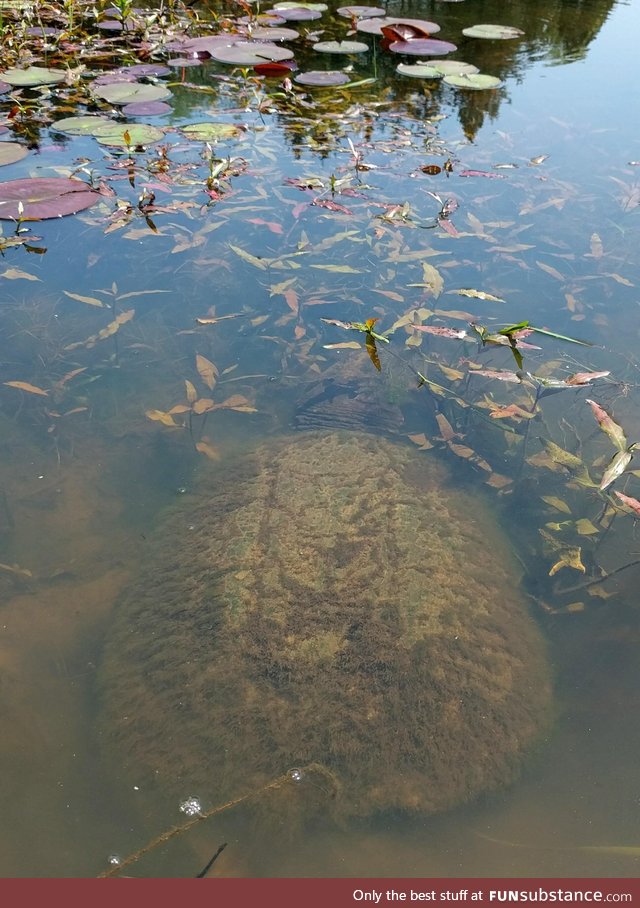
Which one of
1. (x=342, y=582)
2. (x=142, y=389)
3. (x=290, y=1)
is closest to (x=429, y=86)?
(x=290, y=1)

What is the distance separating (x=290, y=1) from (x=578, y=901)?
856 cm

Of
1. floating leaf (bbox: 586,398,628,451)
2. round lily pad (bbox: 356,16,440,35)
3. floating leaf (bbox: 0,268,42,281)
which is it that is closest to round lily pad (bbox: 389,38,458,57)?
round lily pad (bbox: 356,16,440,35)

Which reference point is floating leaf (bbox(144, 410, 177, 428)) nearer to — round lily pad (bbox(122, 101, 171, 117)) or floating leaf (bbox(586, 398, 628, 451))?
floating leaf (bbox(586, 398, 628, 451))

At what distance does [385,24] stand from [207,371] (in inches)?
215

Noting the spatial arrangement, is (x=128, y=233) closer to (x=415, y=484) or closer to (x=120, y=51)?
(x=415, y=484)

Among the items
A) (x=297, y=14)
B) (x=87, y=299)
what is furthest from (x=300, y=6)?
(x=87, y=299)

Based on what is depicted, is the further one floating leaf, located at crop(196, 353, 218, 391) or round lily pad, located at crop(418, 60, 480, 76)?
round lily pad, located at crop(418, 60, 480, 76)

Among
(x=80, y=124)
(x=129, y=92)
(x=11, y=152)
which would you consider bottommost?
(x=11, y=152)

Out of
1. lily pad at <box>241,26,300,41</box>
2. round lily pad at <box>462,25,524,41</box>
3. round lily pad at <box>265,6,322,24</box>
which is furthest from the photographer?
round lily pad at <box>265,6,322,24</box>

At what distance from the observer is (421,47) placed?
582 centimetres

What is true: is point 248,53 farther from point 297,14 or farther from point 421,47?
point 297,14

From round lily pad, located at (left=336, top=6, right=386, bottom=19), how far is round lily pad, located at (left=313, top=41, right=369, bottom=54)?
97 cm

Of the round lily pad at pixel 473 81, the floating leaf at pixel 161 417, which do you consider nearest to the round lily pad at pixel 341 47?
the round lily pad at pixel 473 81

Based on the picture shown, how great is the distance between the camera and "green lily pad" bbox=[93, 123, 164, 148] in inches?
164
